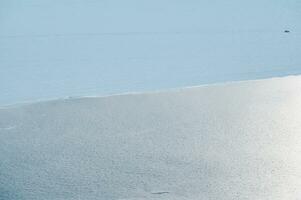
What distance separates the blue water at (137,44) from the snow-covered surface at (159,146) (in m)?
0.58

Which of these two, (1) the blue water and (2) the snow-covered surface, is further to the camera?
(1) the blue water

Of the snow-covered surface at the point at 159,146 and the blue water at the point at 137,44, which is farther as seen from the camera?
the blue water at the point at 137,44

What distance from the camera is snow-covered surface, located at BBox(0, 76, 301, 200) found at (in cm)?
375

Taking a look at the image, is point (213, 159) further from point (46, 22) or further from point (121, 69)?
point (46, 22)

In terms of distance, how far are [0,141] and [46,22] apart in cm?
545

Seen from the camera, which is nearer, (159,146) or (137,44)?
(159,146)

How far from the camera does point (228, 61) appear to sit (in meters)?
7.60

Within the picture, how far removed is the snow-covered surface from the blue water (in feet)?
1.91

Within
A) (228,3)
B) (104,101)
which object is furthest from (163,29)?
(104,101)

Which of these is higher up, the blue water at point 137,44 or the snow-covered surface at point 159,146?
the snow-covered surface at point 159,146

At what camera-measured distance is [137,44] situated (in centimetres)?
838

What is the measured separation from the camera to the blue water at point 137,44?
6.62 metres

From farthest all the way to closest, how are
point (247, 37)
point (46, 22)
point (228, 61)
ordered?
point (46, 22), point (247, 37), point (228, 61)

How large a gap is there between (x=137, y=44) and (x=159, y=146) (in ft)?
13.2
